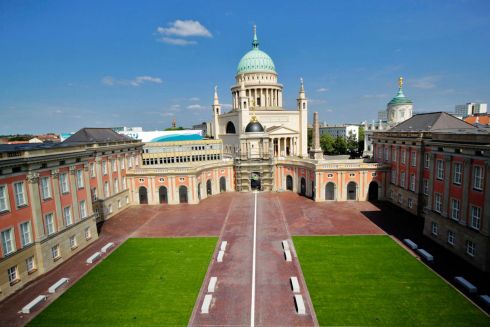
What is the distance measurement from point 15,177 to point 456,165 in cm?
3941

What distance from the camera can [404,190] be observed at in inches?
1750

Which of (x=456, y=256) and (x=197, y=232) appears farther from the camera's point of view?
(x=197, y=232)

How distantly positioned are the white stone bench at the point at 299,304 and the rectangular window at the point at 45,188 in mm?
24077

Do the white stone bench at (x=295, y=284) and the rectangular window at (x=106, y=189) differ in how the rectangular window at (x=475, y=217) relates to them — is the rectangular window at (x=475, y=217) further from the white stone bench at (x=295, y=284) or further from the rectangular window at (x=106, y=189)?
the rectangular window at (x=106, y=189)

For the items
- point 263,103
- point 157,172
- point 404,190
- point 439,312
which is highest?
point 263,103

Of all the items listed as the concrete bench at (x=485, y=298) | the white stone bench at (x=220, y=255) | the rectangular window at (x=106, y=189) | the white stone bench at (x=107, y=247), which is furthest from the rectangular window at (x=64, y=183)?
the concrete bench at (x=485, y=298)

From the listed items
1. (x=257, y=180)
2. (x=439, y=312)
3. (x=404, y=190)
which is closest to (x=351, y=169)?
(x=404, y=190)

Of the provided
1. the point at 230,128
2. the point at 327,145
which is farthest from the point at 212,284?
the point at 327,145

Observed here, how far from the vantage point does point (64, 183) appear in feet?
102

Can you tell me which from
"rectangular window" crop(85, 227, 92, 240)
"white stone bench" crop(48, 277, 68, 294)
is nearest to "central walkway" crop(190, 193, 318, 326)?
"white stone bench" crop(48, 277, 68, 294)

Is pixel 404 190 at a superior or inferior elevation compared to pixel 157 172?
inferior

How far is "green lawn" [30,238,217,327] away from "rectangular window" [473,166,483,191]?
24947 mm

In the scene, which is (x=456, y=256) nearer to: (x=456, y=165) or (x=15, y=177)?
(x=456, y=165)

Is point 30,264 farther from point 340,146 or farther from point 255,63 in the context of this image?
point 340,146
